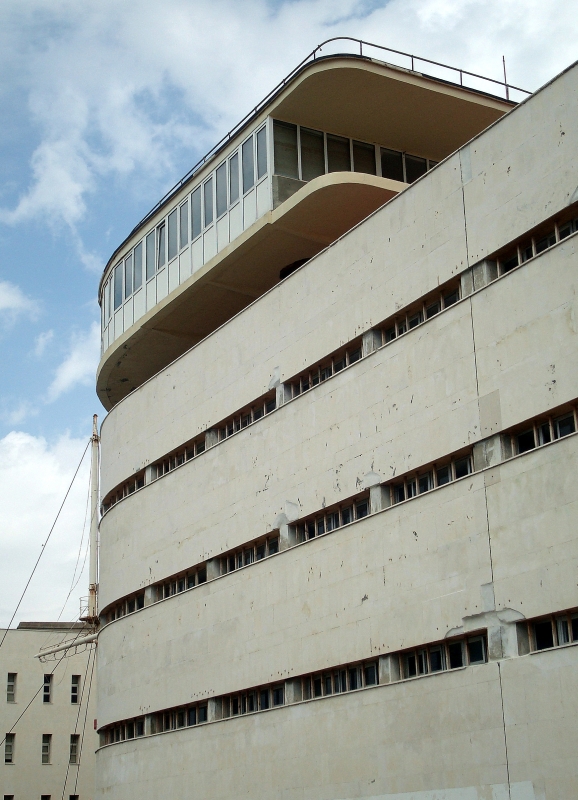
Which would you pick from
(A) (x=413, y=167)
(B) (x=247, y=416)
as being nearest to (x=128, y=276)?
(B) (x=247, y=416)

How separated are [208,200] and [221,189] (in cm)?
76

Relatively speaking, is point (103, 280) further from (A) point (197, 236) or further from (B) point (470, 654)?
(B) point (470, 654)

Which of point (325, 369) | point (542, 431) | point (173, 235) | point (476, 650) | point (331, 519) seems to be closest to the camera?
point (542, 431)

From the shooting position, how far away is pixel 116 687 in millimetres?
30484

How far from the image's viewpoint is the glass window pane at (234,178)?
95.0ft

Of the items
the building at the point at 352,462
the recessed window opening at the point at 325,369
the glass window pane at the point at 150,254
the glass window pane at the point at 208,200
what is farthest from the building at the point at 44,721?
the recessed window opening at the point at 325,369

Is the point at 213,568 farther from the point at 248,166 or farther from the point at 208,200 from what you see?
the point at 248,166

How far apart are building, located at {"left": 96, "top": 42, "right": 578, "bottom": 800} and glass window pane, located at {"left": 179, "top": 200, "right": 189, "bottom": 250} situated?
1.86 ft

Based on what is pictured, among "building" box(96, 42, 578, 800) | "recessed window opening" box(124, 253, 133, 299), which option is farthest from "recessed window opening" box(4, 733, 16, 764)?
"recessed window opening" box(124, 253, 133, 299)

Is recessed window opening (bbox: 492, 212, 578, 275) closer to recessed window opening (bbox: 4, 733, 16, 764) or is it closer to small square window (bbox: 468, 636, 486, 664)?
small square window (bbox: 468, 636, 486, 664)

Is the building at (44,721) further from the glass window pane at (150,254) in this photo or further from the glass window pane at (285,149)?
the glass window pane at (285,149)

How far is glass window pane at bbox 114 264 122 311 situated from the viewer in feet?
113

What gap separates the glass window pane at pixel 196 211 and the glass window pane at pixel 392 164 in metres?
5.43

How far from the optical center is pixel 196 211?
30844 mm
